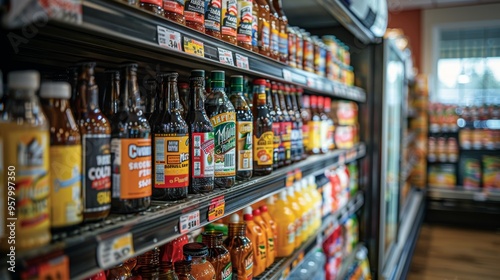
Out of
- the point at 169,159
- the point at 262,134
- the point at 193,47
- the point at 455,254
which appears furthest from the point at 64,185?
the point at 455,254

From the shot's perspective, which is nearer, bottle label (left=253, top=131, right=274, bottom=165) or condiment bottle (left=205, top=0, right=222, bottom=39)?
condiment bottle (left=205, top=0, right=222, bottom=39)

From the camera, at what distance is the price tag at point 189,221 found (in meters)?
A: 1.16

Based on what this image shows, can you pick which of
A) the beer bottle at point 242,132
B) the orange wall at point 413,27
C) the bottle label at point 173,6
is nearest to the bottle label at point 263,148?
the beer bottle at point 242,132

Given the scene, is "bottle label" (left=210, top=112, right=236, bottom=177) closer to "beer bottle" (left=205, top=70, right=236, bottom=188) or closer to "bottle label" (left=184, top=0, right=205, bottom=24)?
"beer bottle" (left=205, top=70, right=236, bottom=188)

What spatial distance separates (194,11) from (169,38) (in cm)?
23

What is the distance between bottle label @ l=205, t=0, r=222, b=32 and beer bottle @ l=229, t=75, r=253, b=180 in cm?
27

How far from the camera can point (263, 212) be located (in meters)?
2.02

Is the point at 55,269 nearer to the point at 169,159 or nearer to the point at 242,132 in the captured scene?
the point at 169,159

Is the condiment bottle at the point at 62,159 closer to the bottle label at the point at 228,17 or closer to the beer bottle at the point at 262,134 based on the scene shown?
the bottle label at the point at 228,17

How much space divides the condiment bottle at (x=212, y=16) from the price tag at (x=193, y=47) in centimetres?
17

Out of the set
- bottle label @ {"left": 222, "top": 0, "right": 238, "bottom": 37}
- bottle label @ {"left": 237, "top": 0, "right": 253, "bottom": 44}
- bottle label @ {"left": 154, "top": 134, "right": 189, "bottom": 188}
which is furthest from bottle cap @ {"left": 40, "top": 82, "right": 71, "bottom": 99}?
bottle label @ {"left": 237, "top": 0, "right": 253, "bottom": 44}

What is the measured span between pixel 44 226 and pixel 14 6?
1.25 ft

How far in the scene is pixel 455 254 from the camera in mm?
4914

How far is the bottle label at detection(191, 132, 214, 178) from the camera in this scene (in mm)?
1349
